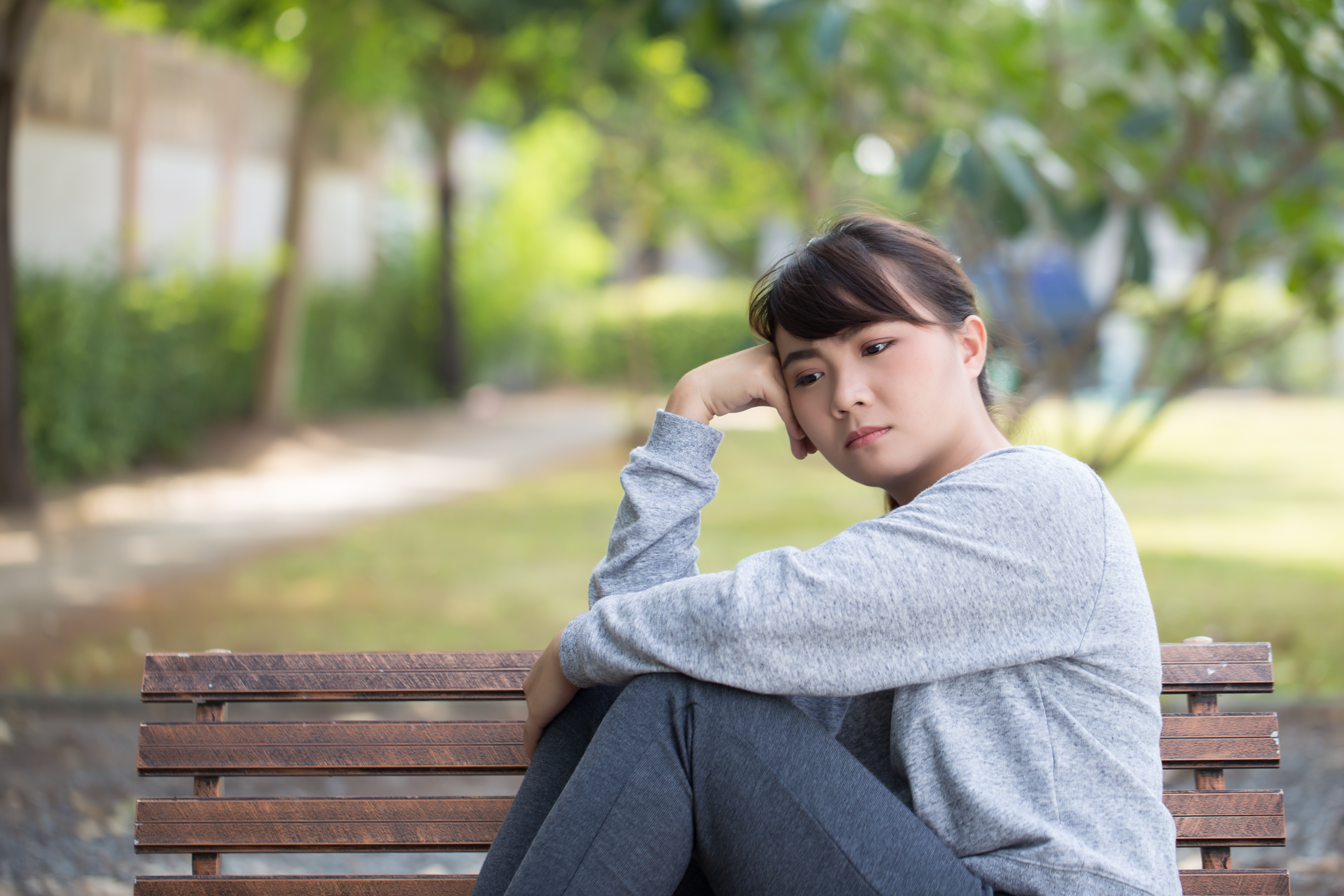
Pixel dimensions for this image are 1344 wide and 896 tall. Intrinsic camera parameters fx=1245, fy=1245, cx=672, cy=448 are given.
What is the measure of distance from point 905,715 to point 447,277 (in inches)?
596

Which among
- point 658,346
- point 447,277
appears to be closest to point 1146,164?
point 447,277

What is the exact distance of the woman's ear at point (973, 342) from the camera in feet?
5.76

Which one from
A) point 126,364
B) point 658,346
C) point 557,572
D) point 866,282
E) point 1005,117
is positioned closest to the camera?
point 866,282

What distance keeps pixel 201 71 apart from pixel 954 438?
438 inches

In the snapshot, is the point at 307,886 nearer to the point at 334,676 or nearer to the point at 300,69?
the point at 334,676

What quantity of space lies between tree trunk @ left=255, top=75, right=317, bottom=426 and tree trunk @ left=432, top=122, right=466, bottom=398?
308 cm

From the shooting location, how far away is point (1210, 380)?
620cm

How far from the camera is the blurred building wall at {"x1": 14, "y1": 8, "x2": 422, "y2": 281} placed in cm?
933

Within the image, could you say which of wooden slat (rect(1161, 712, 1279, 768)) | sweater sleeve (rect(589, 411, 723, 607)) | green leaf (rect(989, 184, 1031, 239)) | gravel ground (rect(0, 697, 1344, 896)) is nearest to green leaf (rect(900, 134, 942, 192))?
green leaf (rect(989, 184, 1031, 239))

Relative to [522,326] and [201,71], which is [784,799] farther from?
[522,326]

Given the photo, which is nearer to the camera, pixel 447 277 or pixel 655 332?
pixel 447 277

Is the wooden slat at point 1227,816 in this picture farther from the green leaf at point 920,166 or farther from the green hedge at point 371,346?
the green hedge at point 371,346

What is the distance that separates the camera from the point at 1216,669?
6.13 ft

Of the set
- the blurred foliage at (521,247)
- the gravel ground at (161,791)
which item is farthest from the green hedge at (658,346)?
the gravel ground at (161,791)
